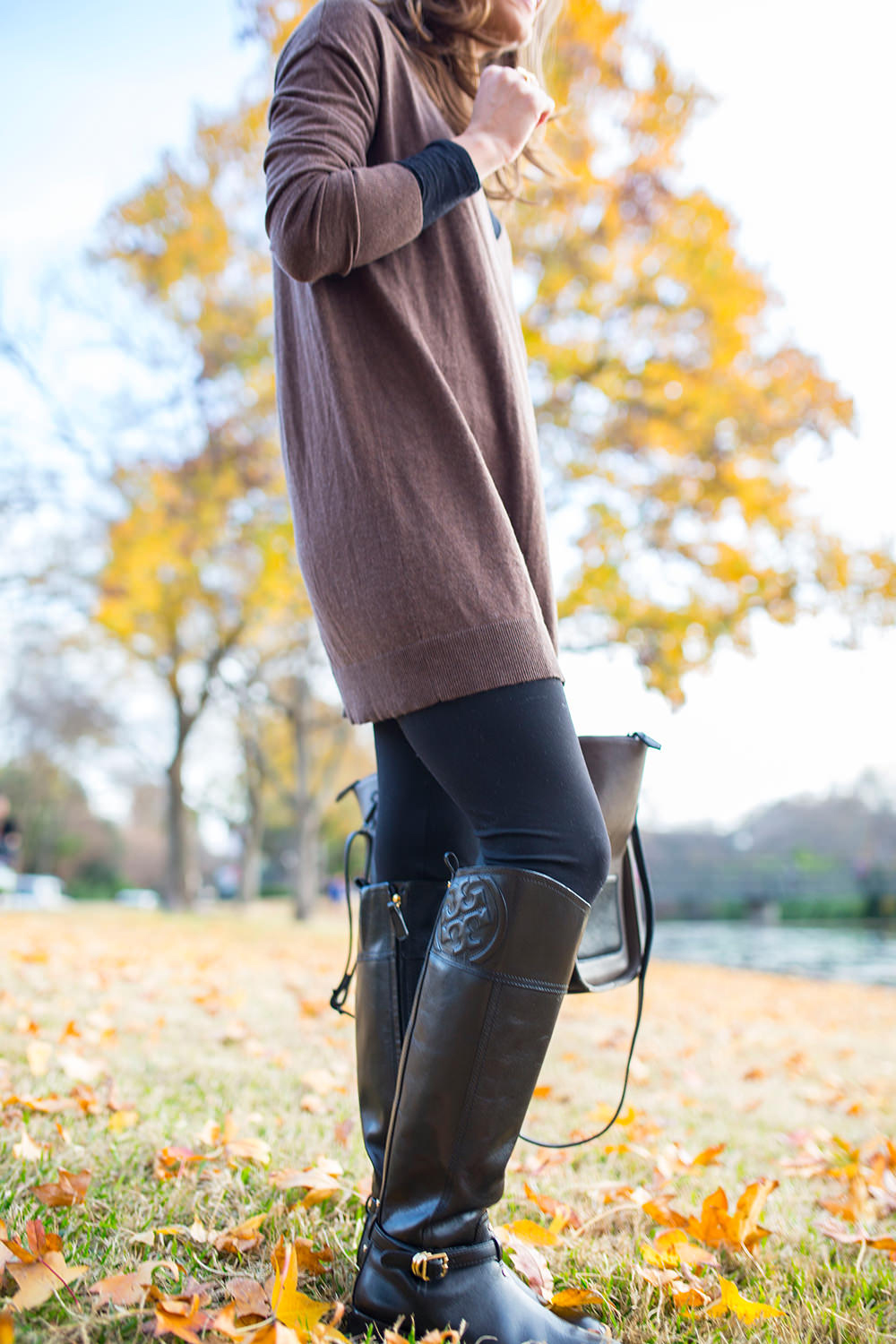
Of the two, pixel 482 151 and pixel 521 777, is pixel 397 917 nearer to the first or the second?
pixel 521 777

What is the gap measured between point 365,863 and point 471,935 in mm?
426

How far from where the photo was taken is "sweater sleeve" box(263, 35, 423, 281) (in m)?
1.12

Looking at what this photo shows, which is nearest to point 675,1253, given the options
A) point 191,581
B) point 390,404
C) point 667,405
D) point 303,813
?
point 390,404

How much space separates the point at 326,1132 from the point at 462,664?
1.36 metres

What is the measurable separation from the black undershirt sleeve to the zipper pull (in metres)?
0.94

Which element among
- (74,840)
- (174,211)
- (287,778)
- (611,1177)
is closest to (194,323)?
(174,211)

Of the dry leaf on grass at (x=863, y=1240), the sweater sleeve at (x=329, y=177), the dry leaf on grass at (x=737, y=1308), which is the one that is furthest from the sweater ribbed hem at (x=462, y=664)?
the dry leaf on grass at (x=863, y=1240)

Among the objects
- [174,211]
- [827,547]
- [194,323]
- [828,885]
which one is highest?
[174,211]

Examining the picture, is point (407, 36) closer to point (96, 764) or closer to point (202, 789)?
point (96, 764)

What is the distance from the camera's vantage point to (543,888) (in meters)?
1.05

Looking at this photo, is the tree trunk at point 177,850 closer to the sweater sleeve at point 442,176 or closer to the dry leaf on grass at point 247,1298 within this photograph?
the dry leaf on grass at point 247,1298

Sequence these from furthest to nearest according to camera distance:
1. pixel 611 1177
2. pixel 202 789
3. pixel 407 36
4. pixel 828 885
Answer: pixel 202 789 < pixel 828 885 < pixel 611 1177 < pixel 407 36

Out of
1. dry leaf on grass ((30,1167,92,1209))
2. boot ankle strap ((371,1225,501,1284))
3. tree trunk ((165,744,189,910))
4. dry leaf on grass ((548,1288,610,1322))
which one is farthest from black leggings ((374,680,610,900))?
tree trunk ((165,744,189,910))

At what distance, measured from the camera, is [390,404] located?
1190mm
